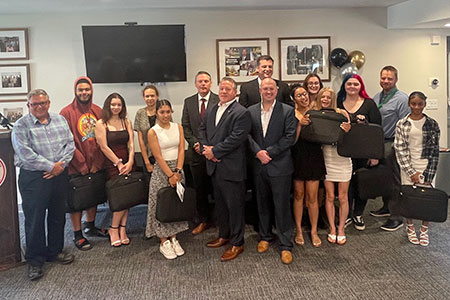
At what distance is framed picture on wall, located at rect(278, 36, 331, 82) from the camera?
5.07 metres

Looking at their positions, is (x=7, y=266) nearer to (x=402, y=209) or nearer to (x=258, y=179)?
(x=258, y=179)

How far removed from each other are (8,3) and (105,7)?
1.10 metres

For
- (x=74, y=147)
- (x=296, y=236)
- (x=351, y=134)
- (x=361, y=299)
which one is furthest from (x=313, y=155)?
(x=74, y=147)

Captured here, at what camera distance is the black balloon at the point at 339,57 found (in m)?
4.95

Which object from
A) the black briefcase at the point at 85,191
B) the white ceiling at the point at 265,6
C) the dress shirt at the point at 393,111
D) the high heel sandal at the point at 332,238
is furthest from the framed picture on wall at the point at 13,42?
the dress shirt at the point at 393,111

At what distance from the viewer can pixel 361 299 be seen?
100 inches

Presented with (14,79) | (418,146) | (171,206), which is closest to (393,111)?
(418,146)

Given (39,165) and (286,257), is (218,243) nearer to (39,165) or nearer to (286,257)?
(286,257)

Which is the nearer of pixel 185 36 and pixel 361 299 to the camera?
pixel 361 299

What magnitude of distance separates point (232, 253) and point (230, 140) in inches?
40.0

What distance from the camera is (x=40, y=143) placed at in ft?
9.68

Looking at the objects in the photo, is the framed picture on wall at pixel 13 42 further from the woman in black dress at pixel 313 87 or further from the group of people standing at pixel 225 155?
the woman in black dress at pixel 313 87

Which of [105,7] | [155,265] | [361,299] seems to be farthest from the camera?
[105,7]

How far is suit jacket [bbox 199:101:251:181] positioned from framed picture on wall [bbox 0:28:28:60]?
3.20 m
